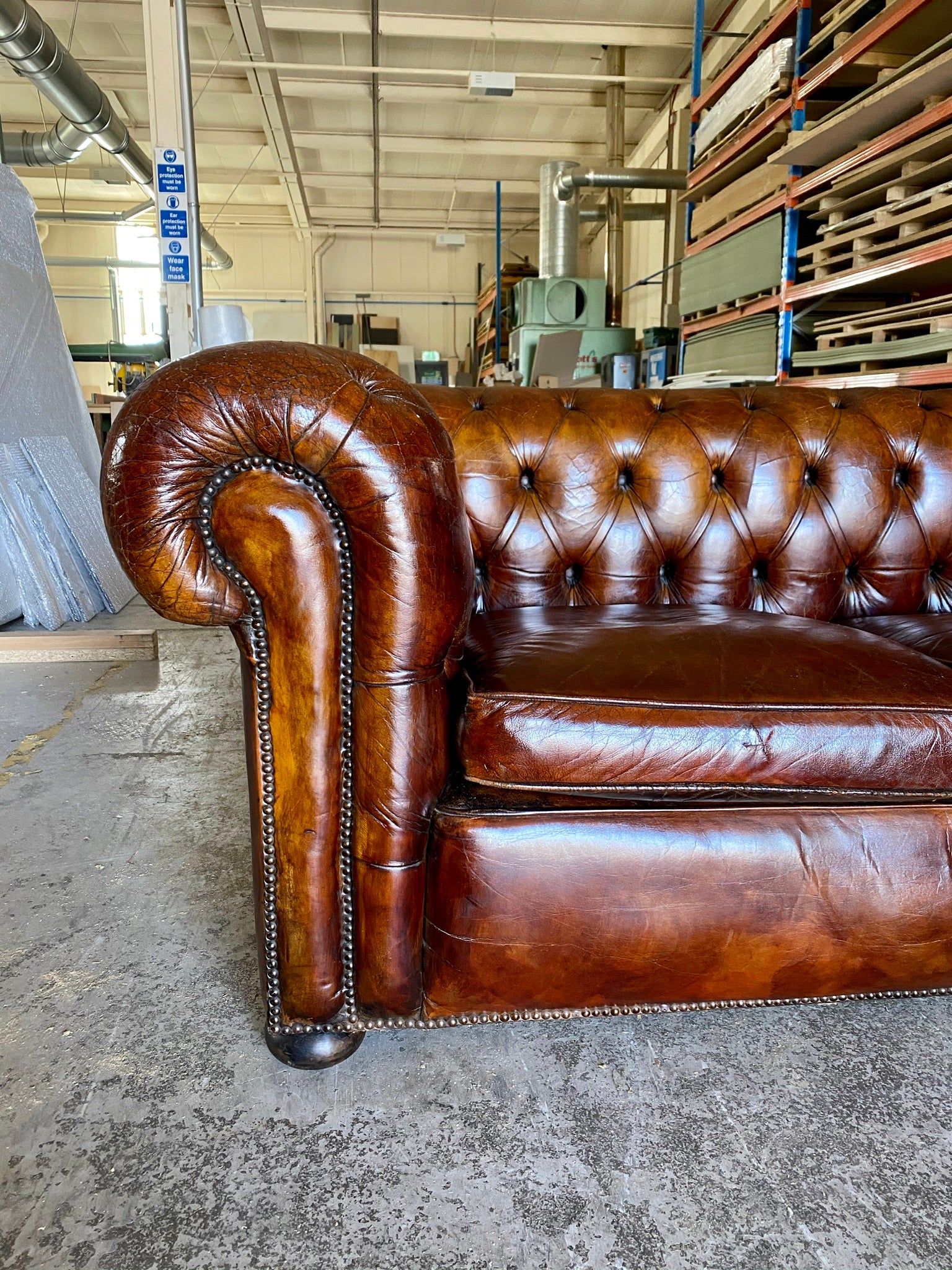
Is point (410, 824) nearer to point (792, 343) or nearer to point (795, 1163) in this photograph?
point (795, 1163)

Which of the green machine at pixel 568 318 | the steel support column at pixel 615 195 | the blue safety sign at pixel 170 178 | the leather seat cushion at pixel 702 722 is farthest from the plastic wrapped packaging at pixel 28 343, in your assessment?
the steel support column at pixel 615 195

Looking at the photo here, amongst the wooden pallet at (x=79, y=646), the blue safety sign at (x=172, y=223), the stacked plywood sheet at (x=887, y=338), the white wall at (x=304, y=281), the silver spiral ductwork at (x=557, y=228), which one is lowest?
the wooden pallet at (x=79, y=646)

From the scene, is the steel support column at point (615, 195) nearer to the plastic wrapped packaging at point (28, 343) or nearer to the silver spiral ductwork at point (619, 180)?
the silver spiral ductwork at point (619, 180)

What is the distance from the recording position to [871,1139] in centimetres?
87

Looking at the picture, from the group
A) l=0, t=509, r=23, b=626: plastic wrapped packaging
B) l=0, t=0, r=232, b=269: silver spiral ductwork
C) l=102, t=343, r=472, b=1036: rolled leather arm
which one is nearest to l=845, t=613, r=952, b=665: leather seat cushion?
l=102, t=343, r=472, b=1036: rolled leather arm

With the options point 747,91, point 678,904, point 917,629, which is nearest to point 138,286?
point 747,91

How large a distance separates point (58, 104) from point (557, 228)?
3941mm

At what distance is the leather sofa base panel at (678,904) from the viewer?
0.90 meters

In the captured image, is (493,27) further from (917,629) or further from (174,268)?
(917,629)

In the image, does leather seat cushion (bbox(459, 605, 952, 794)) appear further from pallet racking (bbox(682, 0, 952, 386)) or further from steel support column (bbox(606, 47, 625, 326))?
steel support column (bbox(606, 47, 625, 326))

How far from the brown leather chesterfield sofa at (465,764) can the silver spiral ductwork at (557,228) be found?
6.82 meters

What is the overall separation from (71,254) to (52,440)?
10867 millimetres

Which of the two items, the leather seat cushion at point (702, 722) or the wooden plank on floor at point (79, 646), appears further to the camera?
the wooden plank on floor at point (79, 646)

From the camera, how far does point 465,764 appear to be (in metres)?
0.91
